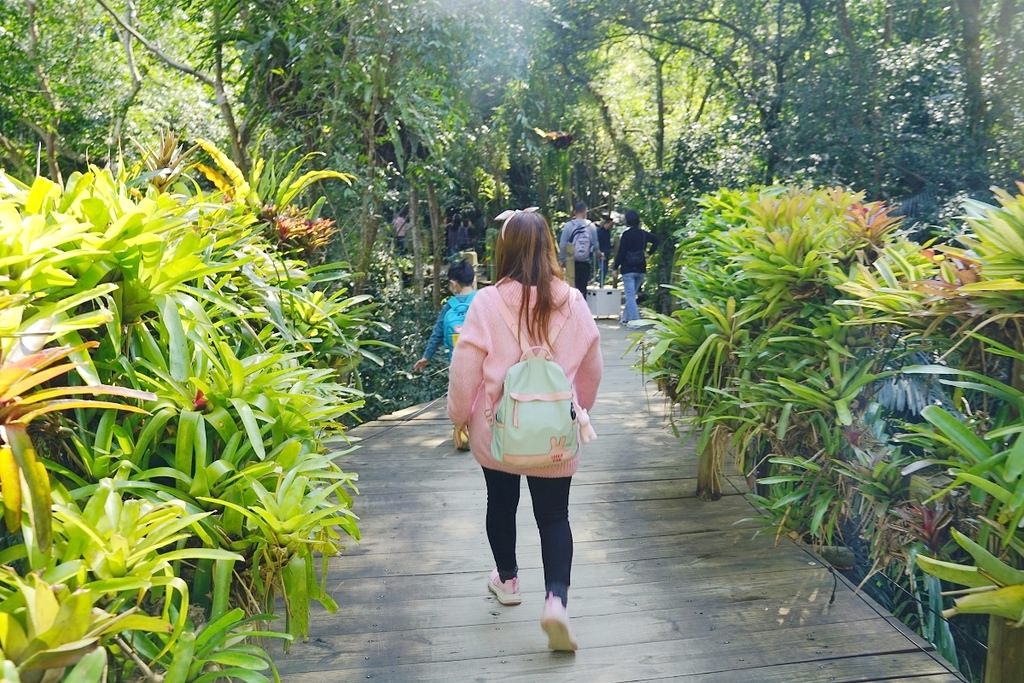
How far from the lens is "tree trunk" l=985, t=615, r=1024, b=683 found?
2.36 m

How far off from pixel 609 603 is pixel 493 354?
1.15 m

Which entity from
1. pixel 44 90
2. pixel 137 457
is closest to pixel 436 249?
pixel 44 90

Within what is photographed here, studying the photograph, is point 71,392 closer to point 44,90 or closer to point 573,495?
point 573,495

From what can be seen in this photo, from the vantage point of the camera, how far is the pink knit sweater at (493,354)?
3027 millimetres

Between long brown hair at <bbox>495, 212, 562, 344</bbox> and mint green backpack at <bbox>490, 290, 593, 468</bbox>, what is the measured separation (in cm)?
13

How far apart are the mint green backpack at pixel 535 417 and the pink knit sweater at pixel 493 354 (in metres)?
0.07

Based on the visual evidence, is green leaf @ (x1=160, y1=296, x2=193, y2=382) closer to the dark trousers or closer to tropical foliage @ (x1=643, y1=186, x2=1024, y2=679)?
tropical foliage @ (x1=643, y1=186, x2=1024, y2=679)

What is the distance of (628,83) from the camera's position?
66.6 ft

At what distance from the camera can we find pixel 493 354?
304cm

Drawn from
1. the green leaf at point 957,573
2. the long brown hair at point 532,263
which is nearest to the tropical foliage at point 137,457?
the long brown hair at point 532,263

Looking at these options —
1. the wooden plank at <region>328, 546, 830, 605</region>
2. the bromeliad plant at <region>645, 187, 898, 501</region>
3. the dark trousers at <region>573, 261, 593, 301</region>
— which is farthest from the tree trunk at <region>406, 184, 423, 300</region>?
the wooden plank at <region>328, 546, 830, 605</region>

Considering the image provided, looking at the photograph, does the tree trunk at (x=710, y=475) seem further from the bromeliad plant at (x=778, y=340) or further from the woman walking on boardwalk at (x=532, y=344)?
the woman walking on boardwalk at (x=532, y=344)

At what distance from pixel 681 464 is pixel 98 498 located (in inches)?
149

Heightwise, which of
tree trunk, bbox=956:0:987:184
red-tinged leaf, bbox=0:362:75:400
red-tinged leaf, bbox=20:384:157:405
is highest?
tree trunk, bbox=956:0:987:184
